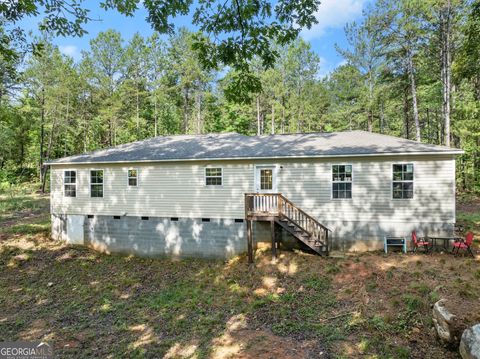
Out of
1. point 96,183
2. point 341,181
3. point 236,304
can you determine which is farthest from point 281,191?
point 96,183

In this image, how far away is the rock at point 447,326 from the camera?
17.2 feet

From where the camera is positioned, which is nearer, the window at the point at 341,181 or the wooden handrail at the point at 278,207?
the wooden handrail at the point at 278,207

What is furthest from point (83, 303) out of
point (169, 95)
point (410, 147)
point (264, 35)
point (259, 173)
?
point (169, 95)

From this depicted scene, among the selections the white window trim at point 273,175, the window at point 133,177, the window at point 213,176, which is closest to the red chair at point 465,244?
the white window trim at point 273,175

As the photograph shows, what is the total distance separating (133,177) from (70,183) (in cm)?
360

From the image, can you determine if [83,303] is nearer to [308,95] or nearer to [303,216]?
[303,216]

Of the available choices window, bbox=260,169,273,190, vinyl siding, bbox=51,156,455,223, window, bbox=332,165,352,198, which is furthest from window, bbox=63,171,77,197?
window, bbox=332,165,352,198

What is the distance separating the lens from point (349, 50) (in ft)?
77.8

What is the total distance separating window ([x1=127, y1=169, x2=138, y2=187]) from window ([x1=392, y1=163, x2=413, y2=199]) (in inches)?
440

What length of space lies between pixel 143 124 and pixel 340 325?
27.4 meters

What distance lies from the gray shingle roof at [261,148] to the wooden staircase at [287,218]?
6.05ft

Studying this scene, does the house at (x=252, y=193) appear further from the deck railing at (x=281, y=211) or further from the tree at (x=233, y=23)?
the tree at (x=233, y=23)

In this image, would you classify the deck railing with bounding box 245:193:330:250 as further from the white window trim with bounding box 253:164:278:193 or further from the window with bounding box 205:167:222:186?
the window with bounding box 205:167:222:186

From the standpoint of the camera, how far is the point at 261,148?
1267cm
